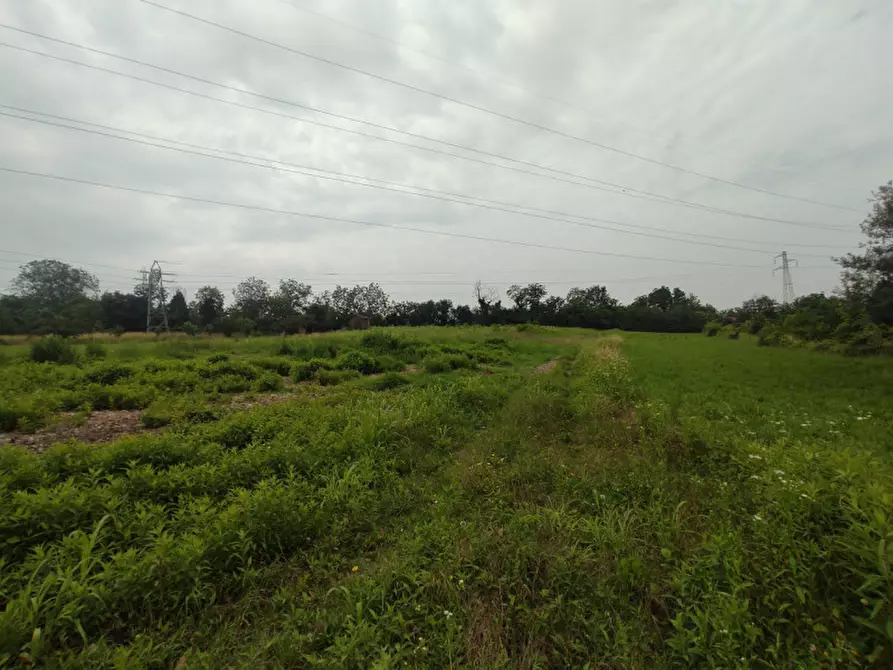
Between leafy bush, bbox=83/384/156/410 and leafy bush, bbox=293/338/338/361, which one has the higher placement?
leafy bush, bbox=293/338/338/361

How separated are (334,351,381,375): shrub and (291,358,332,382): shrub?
0.58 meters

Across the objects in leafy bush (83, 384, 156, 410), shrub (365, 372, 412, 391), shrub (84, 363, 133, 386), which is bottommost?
shrub (365, 372, 412, 391)

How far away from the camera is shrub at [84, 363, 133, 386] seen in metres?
10.1

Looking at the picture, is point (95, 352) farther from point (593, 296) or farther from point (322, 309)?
point (593, 296)

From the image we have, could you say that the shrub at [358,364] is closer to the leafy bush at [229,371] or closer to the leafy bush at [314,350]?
the leafy bush at [314,350]

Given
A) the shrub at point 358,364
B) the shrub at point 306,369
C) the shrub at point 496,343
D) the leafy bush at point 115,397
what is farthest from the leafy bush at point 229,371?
the shrub at point 496,343

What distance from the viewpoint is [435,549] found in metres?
3.67

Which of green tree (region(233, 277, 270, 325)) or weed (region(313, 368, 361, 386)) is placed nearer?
weed (region(313, 368, 361, 386))

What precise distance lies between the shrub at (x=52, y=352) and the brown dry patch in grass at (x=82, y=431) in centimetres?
775

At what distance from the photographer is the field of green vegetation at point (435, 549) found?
2.54 meters

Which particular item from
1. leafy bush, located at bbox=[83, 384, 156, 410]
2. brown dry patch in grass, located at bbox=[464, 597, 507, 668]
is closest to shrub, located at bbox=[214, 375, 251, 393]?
leafy bush, located at bbox=[83, 384, 156, 410]

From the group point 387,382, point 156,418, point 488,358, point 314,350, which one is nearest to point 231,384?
point 156,418

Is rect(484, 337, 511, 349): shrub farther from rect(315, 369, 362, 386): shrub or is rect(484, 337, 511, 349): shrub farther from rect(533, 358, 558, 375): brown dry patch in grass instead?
rect(315, 369, 362, 386): shrub

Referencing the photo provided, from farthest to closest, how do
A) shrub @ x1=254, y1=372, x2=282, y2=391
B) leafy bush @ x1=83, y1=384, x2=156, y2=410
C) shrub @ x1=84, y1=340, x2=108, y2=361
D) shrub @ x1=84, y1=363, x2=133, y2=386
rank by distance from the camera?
shrub @ x1=84, y1=340, x2=108, y2=361, shrub @ x1=254, y1=372, x2=282, y2=391, shrub @ x1=84, y1=363, x2=133, y2=386, leafy bush @ x1=83, y1=384, x2=156, y2=410
